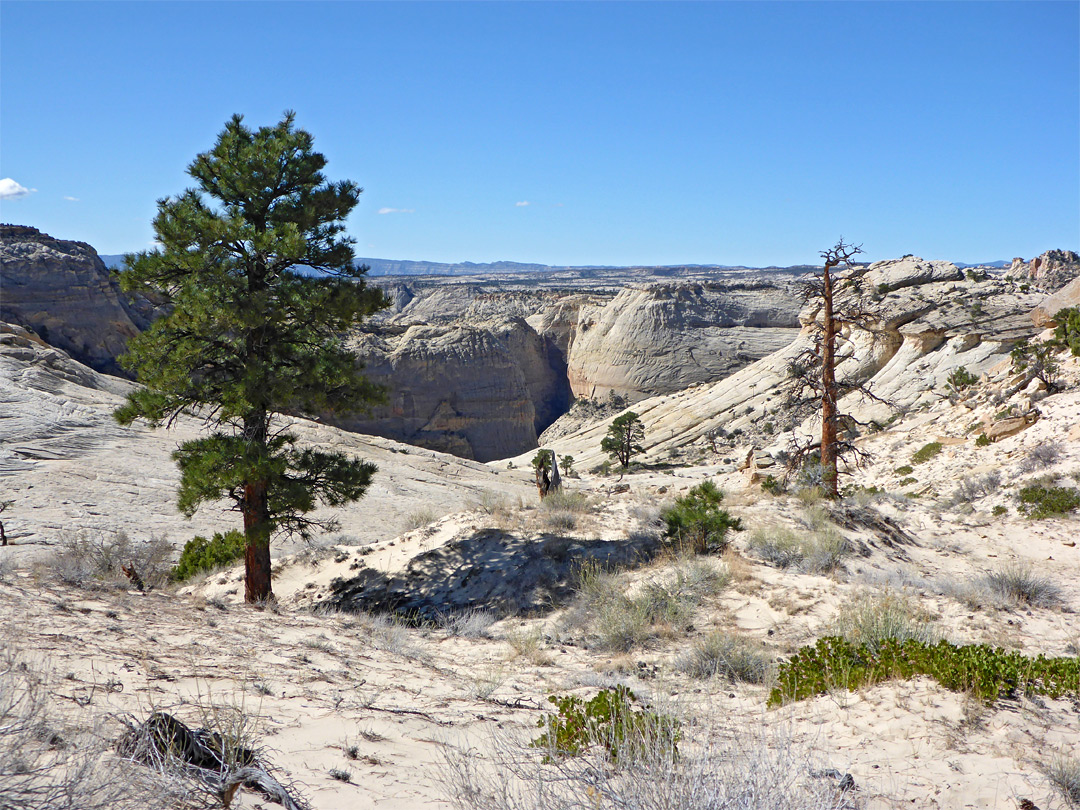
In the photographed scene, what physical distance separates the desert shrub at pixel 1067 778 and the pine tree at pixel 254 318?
7959 millimetres

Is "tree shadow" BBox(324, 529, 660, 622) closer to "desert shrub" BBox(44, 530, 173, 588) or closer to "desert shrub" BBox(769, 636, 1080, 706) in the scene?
"desert shrub" BBox(44, 530, 173, 588)

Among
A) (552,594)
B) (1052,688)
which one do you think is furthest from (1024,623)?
(552,594)

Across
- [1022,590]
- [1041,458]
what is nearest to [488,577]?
[1022,590]

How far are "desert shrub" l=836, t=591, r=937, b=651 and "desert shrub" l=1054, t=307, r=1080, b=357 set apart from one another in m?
17.4

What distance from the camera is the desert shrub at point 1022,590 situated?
8.08 metres

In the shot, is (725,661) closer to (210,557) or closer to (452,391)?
(210,557)

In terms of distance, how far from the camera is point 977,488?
1519cm

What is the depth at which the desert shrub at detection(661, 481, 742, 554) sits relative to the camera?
9.57m

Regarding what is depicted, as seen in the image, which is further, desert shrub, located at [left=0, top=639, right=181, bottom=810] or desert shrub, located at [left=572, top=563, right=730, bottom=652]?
desert shrub, located at [left=572, top=563, right=730, bottom=652]

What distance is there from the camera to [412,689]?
5.39 metres

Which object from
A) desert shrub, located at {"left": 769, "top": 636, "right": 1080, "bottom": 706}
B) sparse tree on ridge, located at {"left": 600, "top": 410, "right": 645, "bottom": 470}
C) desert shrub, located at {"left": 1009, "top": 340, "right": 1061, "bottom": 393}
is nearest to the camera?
desert shrub, located at {"left": 769, "top": 636, "right": 1080, "bottom": 706}

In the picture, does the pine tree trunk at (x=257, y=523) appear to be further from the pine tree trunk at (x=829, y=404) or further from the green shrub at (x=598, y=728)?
the pine tree trunk at (x=829, y=404)

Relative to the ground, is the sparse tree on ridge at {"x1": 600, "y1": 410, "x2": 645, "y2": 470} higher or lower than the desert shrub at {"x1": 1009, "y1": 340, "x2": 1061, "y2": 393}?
lower

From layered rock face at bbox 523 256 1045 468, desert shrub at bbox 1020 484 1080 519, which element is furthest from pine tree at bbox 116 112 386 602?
layered rock face at bbox 523 256 1045 468
